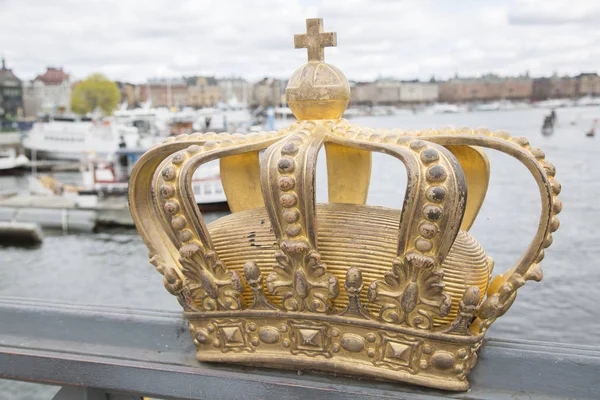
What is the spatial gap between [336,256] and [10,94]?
6859 centimetres

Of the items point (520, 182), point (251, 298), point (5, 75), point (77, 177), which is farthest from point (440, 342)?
point (5, 75)

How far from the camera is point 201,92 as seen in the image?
220 feet

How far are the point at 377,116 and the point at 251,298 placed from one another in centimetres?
6081

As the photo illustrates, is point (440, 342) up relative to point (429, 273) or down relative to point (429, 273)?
down

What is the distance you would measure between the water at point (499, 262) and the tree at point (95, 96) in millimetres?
33188

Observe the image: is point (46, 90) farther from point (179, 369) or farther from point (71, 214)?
point (179, 369)

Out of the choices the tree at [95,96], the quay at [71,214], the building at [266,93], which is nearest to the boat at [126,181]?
the quay at [71,214]

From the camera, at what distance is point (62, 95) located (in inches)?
2522

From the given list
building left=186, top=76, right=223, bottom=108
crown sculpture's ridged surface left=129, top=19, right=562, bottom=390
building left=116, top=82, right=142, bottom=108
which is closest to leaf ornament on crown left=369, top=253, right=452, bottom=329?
crown sculpture's ridged surface left=129, top=19, right=562, bottom=390

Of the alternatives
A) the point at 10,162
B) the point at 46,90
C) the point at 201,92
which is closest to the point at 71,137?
the point at 10,162

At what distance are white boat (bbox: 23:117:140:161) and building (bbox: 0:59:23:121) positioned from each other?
30646 mm

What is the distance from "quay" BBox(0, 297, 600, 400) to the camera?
1425 millimetres

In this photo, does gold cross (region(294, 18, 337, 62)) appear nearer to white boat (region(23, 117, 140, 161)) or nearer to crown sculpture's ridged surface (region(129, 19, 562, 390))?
crown sculpture's ridged surface (region(129, 19, 562, 390))

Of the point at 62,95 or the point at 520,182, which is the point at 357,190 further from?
the point at 62,95
